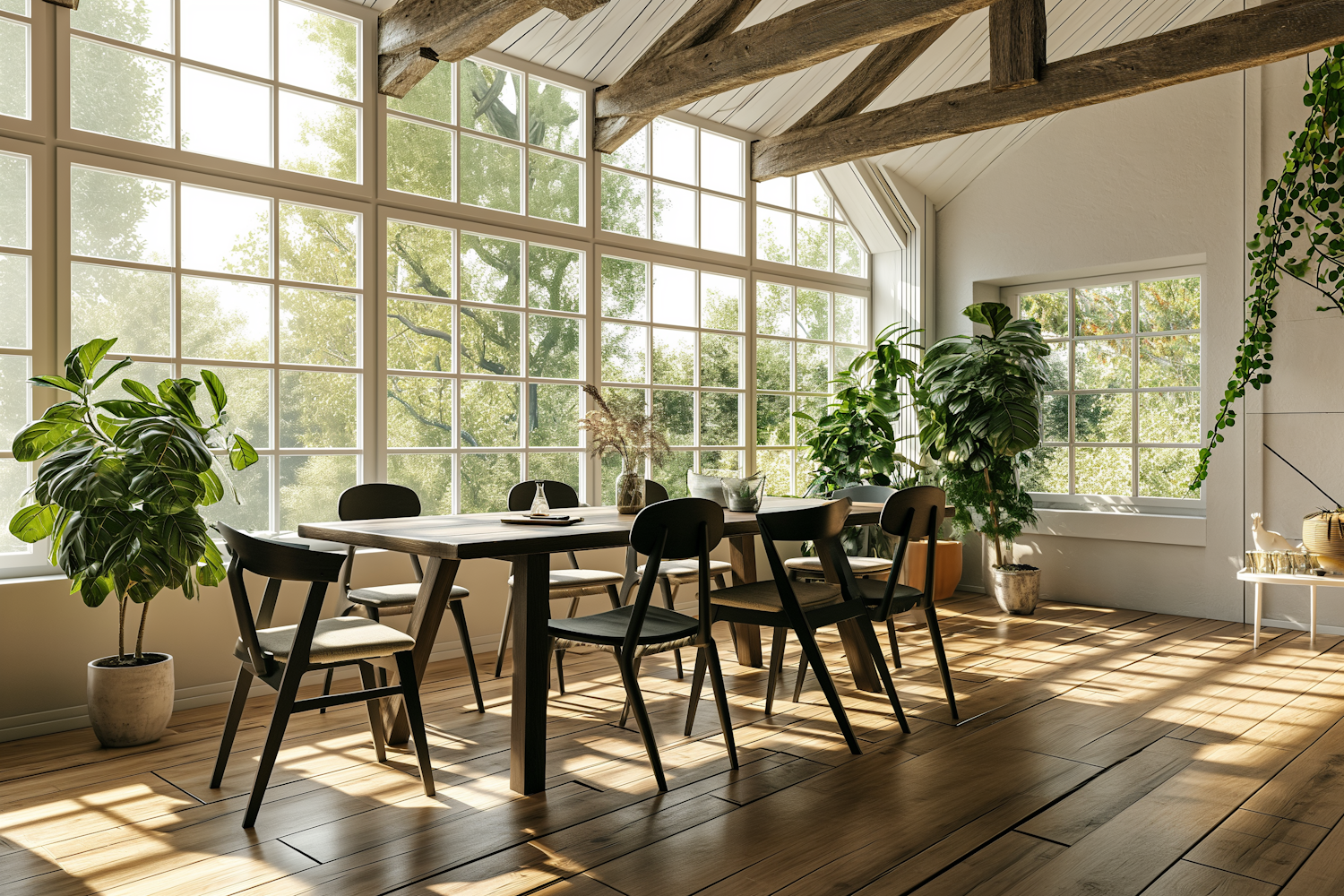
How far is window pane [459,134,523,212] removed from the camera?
486 cm

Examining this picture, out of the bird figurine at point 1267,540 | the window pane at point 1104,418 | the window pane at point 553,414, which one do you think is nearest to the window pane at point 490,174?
the window pane at point 553,414

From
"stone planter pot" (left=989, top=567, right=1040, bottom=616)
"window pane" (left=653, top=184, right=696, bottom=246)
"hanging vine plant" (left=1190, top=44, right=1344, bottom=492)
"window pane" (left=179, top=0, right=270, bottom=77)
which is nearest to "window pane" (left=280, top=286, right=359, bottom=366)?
"window pane" (left=179, top=0, right=270, bottom=77)

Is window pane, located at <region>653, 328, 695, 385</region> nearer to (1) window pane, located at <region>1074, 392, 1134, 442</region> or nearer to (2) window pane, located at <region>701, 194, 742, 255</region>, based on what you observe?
(2) window pane, located at <region>701, 194, 742, 255</region>

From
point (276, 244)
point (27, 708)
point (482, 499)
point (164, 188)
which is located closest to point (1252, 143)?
point (482, 499)

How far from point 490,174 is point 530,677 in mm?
2996

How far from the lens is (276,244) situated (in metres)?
4.19

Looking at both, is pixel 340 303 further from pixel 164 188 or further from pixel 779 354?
pixel 779 354

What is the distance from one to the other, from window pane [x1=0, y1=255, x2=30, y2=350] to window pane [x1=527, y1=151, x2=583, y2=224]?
233 centimetres

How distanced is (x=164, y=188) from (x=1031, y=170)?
529 cm

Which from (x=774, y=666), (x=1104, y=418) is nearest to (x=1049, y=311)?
(x=1104, y=418)

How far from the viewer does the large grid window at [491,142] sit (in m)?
4.66

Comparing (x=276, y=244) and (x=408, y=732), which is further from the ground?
(x=276, y=244)

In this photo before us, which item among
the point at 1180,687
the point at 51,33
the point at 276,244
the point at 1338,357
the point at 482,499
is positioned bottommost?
the point at 1180,687

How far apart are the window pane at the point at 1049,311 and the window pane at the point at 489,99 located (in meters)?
3.78
